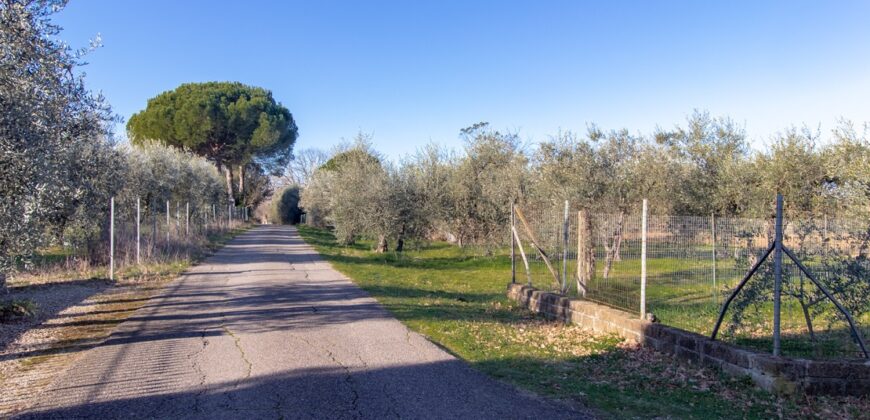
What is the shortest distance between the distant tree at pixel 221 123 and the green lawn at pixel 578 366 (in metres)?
35.0

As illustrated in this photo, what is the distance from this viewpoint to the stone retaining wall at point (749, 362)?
6.03 metres

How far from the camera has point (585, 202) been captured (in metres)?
15.5

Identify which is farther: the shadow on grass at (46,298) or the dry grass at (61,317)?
the shadow on grass at (46,298)

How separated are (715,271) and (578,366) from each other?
5.21 m

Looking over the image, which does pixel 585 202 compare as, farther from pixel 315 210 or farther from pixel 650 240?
pixel 315 210

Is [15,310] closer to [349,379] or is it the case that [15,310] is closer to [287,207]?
[349,379]

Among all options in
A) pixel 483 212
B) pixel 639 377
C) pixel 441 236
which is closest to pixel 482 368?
pixel 639 377

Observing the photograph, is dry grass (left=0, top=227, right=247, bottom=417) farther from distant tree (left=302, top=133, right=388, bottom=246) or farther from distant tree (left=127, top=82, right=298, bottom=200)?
distant tree (left=127, top=82, right=298, bottom=200)

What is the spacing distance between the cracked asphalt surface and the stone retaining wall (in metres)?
2.15

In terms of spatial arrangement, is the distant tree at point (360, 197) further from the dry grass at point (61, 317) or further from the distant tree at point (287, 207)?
the distant tree at point (287, 207)

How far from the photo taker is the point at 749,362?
6449 mm

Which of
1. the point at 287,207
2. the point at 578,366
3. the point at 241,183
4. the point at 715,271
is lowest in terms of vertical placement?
the point at 578,366

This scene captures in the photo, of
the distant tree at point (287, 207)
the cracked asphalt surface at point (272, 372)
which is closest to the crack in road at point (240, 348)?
the cracked asphalt surface at point (272, 372)

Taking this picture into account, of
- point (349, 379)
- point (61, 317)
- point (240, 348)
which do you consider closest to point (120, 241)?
point (61, 317)
